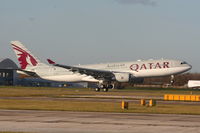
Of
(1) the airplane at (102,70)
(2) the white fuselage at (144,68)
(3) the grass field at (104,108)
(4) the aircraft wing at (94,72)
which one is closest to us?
(3) the grass field at (104,108)

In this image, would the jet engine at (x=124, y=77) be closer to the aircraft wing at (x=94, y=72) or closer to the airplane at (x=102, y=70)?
the airplane at (x=102, y=70)

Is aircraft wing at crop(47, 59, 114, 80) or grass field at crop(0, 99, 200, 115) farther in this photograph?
aircraft wing at crop(47, 59, 114, 80)

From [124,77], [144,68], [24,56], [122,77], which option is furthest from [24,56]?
[144,68]

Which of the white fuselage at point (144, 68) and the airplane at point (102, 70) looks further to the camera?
the airplane at point (102, 70)

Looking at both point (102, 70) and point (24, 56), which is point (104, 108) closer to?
point (102, 70)

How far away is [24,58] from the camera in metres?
96.7

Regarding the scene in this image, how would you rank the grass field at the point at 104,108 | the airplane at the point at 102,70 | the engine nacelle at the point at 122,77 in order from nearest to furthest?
the grass field at the point at 104,108
the airplane at the point at 102,70
the engine nacelle at the point at 122,77

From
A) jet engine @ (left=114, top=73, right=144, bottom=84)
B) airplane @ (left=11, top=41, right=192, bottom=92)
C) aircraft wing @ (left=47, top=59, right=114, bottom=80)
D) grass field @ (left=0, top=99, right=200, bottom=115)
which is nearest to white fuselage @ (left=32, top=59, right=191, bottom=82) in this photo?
airplane @ (left=11, top=41, right=192, bottom=92)

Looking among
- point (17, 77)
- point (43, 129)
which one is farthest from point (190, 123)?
point (17, 77)

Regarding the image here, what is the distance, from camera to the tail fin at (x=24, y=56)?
316 feet

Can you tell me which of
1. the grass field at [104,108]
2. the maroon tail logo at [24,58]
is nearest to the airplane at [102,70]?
the maroon tail logo at [24,58]

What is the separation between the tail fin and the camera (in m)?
96.3

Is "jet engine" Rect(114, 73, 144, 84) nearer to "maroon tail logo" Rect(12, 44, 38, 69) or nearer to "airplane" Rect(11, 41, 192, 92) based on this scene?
"airplane" Rect(11, 41, 192, 92)

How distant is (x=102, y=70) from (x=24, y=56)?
18.0 meters
